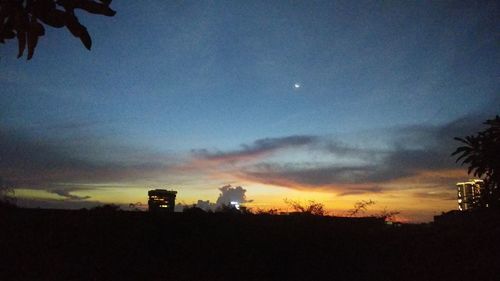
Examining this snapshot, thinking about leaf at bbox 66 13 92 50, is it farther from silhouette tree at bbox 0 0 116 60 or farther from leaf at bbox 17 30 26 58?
leaf at bbox 17 30 26 58

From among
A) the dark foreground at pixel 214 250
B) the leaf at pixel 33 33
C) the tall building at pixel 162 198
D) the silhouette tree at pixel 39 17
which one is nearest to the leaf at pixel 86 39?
the silhouette tree at pixel 39 17

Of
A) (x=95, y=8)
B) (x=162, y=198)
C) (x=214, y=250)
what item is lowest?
(x=214, y=250)

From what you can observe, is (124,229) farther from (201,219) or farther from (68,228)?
(201,219)

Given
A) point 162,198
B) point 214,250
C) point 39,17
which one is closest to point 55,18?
point 39,17

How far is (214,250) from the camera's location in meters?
10.4

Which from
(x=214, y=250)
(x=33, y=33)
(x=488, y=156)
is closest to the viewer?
(x=33, y=33)

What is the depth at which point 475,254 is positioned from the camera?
11.4m

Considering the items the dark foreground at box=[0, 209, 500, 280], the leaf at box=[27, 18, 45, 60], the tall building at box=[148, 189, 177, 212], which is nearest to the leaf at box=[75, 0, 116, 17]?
the leaf at box=[27, 18, 45, 60]

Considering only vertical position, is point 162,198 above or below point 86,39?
below

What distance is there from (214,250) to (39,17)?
8.35 m

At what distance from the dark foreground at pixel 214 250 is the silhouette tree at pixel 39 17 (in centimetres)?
704

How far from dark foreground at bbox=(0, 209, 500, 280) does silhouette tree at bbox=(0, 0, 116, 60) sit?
7.04m

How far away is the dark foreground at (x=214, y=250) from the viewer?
30.3ft

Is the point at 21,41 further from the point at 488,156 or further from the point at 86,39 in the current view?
the point at 488,156
